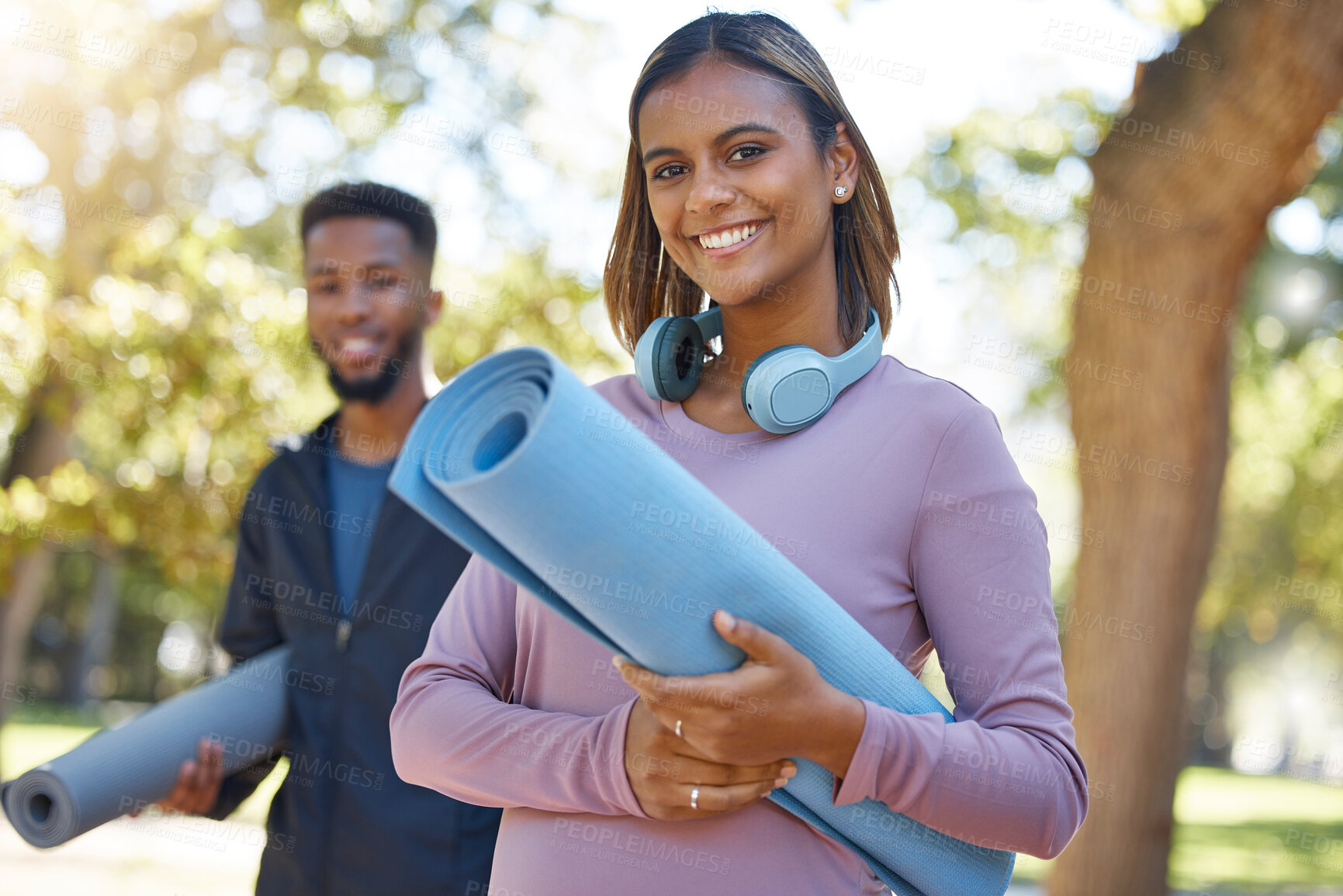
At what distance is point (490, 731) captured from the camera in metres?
1.51

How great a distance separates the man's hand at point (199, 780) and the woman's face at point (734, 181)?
1.83m

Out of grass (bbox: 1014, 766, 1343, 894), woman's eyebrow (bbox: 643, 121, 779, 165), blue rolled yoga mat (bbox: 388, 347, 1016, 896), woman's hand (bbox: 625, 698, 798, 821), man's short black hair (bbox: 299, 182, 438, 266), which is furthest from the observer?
grass (bbox: 1014, 766, 1343, 894)

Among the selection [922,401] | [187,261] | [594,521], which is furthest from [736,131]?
[187,261]

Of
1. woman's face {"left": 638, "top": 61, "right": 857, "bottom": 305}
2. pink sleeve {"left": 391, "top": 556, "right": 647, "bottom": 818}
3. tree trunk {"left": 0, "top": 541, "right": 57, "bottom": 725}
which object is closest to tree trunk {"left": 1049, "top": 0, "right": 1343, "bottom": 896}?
woman's face {"left": 638, "top": 61, "right": 857, "bottom": 305}

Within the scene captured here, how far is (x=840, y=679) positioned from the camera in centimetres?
137

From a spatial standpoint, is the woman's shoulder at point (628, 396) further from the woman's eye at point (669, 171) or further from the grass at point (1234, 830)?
the grass at point (1234, 830)

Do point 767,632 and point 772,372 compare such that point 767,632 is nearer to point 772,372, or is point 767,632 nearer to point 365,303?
point 772,372

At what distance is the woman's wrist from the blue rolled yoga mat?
0.16 ft

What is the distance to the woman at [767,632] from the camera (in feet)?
4.43

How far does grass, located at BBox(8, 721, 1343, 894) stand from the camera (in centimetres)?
1216

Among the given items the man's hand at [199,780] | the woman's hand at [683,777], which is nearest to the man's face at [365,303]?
the man's hand at [199,780]

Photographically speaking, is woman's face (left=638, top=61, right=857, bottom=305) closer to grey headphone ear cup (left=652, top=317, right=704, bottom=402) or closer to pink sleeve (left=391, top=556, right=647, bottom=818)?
grey headphone ear cup (left=652, top=317, right=704, bottom=402)

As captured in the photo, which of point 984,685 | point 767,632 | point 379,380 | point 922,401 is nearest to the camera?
point 767,632

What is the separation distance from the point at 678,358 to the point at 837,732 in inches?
28.6
